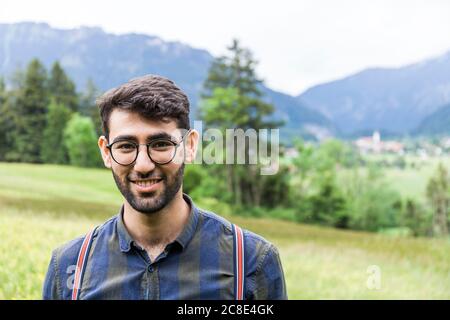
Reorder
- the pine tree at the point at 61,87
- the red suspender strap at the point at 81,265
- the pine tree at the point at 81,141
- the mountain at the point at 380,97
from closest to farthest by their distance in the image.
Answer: the red suspender strap at the point at 81,265 < the pine tree at the point at 61,87 < the pine tree at the point at 81,141 < the mountain at the point at 380,97

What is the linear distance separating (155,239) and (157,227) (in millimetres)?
56

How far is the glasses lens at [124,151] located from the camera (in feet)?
7.54

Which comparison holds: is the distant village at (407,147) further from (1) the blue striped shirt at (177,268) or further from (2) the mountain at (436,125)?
(1) the blue striped shirt at (177,268)

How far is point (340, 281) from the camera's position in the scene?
1089cm

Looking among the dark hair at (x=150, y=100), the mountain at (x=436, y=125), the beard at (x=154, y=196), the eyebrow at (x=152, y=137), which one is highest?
the mountain at (x=436, y=125)

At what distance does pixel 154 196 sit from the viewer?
230cm

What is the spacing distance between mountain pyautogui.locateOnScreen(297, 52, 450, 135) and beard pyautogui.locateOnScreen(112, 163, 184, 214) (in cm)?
8872

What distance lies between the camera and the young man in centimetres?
229

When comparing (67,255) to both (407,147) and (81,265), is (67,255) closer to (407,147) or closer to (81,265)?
(81,265)

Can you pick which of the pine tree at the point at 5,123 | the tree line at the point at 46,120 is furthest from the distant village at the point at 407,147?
the pine tree at the point at 5,123

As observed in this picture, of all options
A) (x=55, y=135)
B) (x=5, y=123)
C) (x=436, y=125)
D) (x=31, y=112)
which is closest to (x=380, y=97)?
(x=436, y=125)

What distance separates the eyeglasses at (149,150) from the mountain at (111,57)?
136 feet
